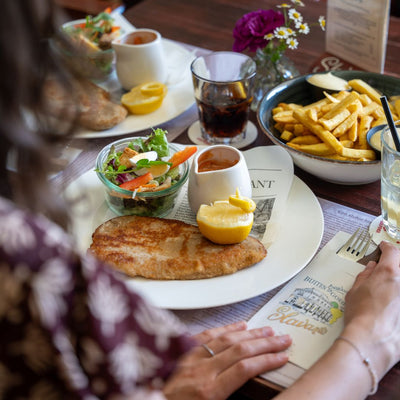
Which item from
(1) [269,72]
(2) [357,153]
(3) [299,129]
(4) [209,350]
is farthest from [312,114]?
(4) [209,350]

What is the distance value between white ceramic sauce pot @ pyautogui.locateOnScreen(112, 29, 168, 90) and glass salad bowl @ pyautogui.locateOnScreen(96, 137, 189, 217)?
54 cm

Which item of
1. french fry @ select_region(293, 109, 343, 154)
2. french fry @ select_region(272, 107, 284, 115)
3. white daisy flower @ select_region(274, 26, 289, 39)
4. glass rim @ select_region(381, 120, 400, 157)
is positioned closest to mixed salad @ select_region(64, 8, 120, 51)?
white daisy flower @ select_region(274, 26, 289, 39)

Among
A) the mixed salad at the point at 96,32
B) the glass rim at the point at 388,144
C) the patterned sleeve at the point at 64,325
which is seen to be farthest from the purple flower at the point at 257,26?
the patterned sleeve at the point at 64,325

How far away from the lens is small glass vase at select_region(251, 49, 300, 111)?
1.73 meters

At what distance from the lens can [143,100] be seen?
68.0 inches

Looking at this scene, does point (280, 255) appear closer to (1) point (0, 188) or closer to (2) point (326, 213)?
(2) point (326, 213)

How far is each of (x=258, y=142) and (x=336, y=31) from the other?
2.05ft

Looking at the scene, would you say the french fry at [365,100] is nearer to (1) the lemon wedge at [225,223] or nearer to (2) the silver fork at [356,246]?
(2) the silver fork at [356,246]

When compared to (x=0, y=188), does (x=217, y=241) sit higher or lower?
lower

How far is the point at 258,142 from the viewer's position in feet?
5.32

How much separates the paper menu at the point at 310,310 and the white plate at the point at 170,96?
764mm

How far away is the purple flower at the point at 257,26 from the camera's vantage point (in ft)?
5.53

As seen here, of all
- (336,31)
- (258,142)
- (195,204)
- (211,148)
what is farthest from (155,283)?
(336,31)

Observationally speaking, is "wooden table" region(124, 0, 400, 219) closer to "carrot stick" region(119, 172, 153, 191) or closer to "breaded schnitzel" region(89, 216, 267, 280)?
"carrot stick" region(119, 172, 153, 191)
